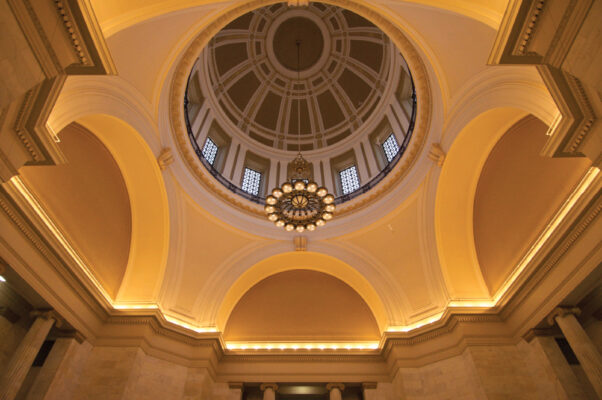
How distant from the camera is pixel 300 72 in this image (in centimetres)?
1709

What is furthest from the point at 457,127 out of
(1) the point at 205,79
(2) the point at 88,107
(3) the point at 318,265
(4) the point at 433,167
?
(1) the point at 205,79

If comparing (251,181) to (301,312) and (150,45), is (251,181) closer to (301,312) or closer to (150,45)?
(301,312)

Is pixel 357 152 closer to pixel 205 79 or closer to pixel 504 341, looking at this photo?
pixel 205 79

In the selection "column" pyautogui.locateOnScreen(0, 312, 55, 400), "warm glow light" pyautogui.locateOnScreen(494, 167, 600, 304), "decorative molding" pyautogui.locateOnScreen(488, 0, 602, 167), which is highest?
"warm glow light" pyautogui.locateOnScreen(494, 167, 600, 304)

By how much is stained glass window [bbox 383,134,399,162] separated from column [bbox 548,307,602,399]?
7069 mm

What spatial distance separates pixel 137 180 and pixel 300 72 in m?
9.75

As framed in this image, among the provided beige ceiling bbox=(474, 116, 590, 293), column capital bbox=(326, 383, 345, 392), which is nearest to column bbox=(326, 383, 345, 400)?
Answer: column capital bbox=(326, 383, 345, 392)

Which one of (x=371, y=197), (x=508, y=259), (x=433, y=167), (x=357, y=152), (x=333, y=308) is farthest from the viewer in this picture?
(x=357, y=152)

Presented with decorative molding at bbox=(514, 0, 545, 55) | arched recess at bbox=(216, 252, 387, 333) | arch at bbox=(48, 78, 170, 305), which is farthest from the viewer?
arched recess at bbox=(216, 252, 387, 333)

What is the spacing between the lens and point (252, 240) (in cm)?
1280

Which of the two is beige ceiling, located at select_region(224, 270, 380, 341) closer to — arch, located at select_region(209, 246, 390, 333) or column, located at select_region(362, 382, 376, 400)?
arch, located at select_region(209, 246, 390, 333)

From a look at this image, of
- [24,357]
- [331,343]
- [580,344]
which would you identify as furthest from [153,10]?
[331,343]

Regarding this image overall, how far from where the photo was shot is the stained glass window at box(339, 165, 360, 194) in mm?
14391

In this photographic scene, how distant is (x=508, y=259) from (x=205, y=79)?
12195mm
